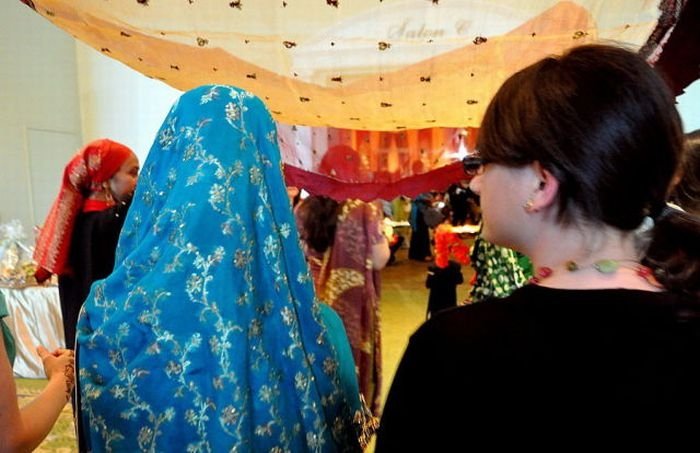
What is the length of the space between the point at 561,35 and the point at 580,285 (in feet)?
2.63

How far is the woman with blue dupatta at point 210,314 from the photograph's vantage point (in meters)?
0.67

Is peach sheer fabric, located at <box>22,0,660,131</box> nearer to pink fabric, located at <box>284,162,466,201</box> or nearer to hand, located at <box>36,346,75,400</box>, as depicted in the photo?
pink fabric, located at <box>284,162,466,201</box>

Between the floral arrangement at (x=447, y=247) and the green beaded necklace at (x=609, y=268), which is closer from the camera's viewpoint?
the green beaded necklace at (x=609, y=268)

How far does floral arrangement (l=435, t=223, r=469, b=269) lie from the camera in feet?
10.1

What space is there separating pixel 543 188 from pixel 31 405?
33.4 inches

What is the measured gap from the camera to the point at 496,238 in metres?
0.60

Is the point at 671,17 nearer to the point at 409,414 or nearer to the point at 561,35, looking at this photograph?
the point at 561,35

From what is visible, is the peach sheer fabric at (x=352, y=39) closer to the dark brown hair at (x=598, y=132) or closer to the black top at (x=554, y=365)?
the dark brown hair at (x=598, y=132)

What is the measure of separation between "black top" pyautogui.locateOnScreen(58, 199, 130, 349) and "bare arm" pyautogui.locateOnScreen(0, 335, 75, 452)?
85cm

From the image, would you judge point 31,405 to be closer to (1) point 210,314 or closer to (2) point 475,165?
(1) point 210,314

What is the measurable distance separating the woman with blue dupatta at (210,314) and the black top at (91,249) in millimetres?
1028

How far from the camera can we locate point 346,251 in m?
2.01

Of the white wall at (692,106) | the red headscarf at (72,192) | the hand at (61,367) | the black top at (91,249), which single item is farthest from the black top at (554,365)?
the white wall at (692,106)

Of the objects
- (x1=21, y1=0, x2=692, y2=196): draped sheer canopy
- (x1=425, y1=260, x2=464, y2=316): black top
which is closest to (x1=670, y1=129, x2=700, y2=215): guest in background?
(x1=21, y1=0, x2=692, y2=196): draped sheer canopy
